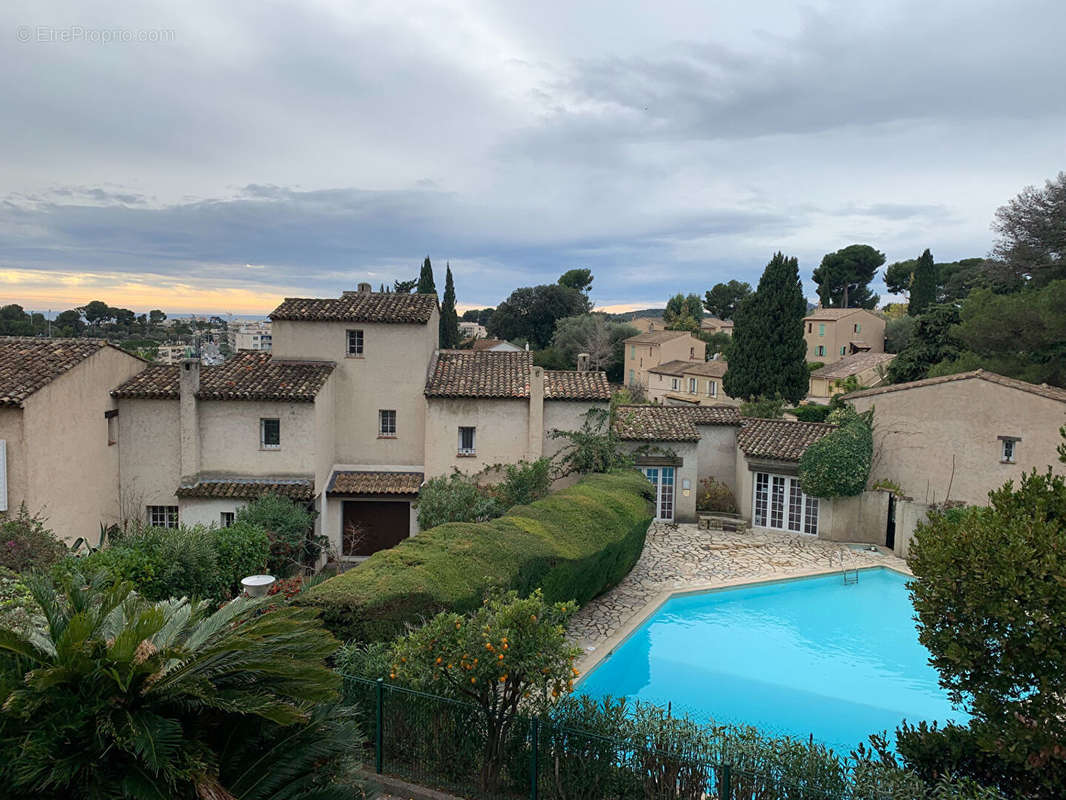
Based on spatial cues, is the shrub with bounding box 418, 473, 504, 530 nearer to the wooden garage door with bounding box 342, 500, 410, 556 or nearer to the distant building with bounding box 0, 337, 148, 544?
the wooden garage door with bounding box 342, 500, 410, 556

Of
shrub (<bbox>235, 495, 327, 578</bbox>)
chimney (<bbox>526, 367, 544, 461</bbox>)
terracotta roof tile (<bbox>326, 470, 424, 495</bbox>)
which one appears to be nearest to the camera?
shrub (<bbox>235, 495, 327, 578</bbox>)

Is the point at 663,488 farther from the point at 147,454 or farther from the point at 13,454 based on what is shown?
the point at 13,454

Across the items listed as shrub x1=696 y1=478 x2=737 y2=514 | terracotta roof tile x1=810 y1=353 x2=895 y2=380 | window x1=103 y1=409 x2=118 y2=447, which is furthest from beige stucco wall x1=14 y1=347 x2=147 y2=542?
terracotta roof tile x1=810 y1=353 x2=895 y2=380

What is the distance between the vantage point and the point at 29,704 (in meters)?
5.43

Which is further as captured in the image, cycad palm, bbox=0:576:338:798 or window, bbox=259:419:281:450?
window, bbox=259:419:281:450

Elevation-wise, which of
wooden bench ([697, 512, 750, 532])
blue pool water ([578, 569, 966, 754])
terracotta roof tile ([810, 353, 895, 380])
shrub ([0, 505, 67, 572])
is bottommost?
blue pool water ([578, 569, 966, 754])

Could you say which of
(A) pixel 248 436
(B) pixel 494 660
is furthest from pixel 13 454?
(B) pixel 494 660

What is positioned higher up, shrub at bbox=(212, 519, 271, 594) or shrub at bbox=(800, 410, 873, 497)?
shrub at bbox=(800, 410, 873, 497)

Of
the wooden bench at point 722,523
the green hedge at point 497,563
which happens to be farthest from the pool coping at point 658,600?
the wooden bench at point 722,523

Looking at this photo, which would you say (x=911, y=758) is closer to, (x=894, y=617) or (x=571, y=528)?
(x=571, y=528)

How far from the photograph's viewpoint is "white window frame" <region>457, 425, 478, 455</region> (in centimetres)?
2581

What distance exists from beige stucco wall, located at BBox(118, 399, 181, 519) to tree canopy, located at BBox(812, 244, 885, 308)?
91.4 m

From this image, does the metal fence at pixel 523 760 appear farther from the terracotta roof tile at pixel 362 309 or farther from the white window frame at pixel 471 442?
the terracotta roof tile at pixel 362 309

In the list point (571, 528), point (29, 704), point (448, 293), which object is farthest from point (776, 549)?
point (448, 293)
